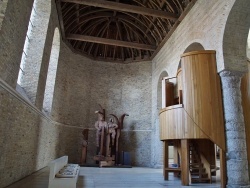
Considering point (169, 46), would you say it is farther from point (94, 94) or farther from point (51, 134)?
point (51, 134)

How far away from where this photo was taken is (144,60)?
1259 centimetres

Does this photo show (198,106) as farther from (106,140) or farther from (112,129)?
(106,140)

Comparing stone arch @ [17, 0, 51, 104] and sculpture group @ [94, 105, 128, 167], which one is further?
sculpture group @ [94, 105, 128, 167]

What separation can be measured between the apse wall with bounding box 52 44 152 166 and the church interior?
5 centimetres

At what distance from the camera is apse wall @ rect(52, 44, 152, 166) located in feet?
36.1

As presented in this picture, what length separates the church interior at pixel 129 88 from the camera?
4801 mm

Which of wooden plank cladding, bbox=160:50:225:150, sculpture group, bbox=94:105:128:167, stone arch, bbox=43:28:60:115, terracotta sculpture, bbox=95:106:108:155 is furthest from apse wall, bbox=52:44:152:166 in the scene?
wooden plank cladding, bbox=160:50:225:150

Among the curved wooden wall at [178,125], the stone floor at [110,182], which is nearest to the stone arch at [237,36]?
the curved wooden wall at [178,125]

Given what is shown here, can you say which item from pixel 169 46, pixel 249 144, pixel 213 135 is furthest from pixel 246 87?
pixel 169 46

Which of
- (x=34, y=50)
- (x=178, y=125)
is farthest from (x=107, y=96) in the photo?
(x=178, y=125)

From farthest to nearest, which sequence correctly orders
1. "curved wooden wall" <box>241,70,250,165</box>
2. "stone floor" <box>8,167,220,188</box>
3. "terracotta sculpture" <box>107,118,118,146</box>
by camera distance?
"terracotta sculpture" <box>107,118,118,146</box> < "curved wooden wall" <box>241,70,250,165</box> < "stone floor" <box>8,167,220,188</box>

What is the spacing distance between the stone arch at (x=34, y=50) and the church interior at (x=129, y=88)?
0.03 meters

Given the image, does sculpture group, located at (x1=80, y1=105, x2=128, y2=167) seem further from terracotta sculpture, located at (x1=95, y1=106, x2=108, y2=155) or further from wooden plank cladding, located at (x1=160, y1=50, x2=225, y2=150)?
wooden plank cladding, located at (x1=160, y1=50, x2=225, y2=150)

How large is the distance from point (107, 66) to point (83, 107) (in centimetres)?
290
